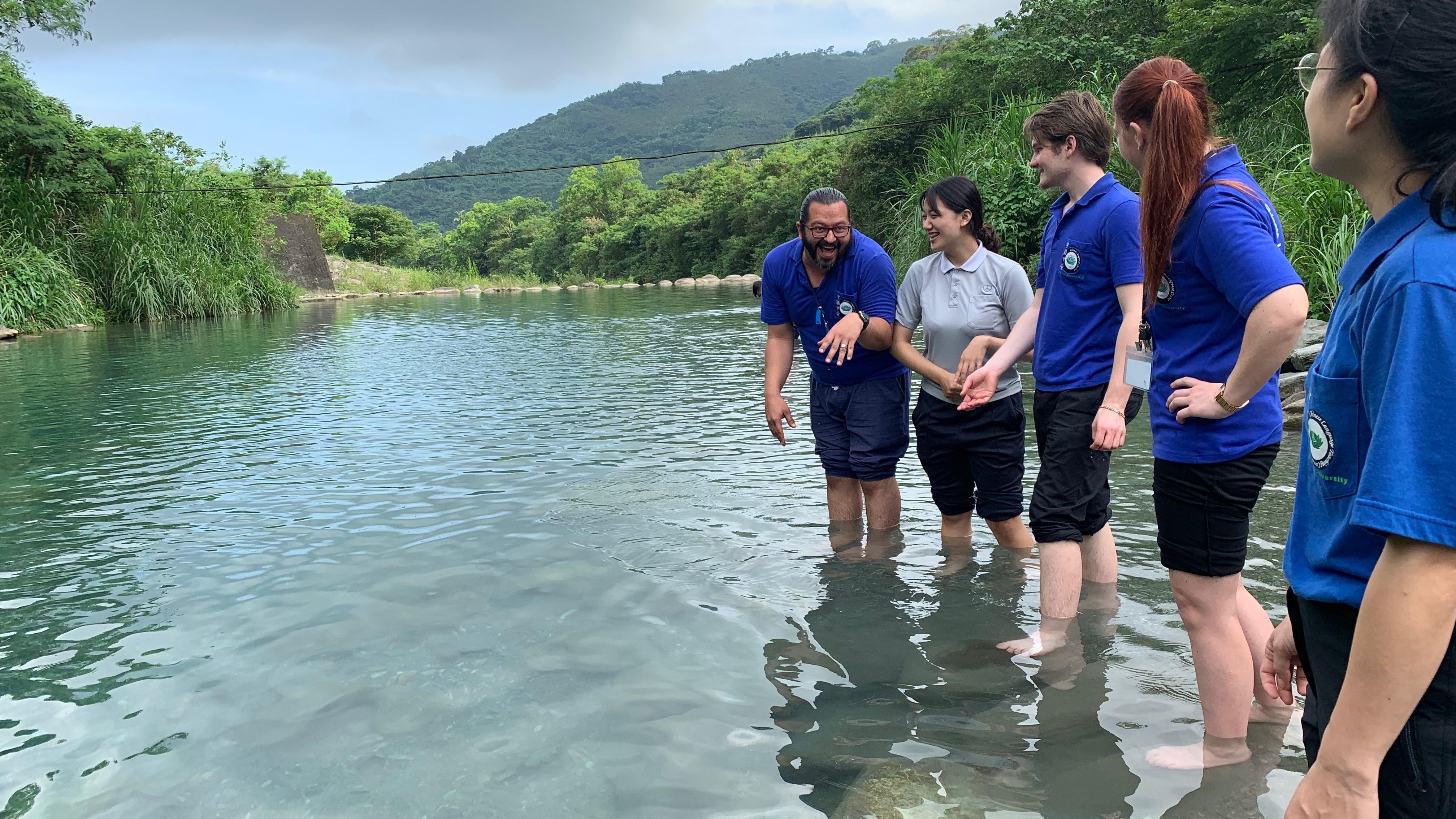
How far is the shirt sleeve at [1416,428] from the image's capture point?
109cm

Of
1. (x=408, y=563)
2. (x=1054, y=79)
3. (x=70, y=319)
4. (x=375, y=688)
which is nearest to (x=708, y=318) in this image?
(x=1054, y=79)

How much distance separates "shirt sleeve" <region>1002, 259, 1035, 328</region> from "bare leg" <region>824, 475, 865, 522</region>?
131cm

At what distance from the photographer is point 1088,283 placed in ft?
10.8

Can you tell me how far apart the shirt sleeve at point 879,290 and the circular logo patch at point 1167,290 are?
196 cm

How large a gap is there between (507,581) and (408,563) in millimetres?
645

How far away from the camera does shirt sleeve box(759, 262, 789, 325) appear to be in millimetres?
4723

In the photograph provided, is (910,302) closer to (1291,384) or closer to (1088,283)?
(1088,283)

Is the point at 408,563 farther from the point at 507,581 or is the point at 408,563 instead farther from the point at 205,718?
the point at 205,718

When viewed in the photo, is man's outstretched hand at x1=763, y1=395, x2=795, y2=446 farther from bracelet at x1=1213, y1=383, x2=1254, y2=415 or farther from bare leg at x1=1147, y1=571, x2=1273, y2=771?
bracelet at x1=1213, y1=383, x2=1254, y2=415

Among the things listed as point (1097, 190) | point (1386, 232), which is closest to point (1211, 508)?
point (1386, 232)

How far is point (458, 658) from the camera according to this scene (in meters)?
3.63

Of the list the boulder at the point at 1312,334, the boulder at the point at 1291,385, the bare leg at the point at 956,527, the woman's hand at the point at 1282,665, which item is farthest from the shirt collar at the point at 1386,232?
the boulder at the point at 1312,334

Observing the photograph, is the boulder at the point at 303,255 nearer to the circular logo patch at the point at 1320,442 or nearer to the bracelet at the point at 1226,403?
the bracelet at the point at 1226,403

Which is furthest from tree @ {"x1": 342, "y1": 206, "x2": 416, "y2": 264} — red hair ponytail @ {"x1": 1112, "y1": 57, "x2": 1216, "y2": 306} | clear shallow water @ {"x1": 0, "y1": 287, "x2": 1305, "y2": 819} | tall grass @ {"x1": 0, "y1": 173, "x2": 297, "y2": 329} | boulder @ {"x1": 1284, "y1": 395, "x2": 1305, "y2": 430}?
red hair ponytail @ {"x1": 1112, "y1": 57, "x2": 1216, "y2": 306}
